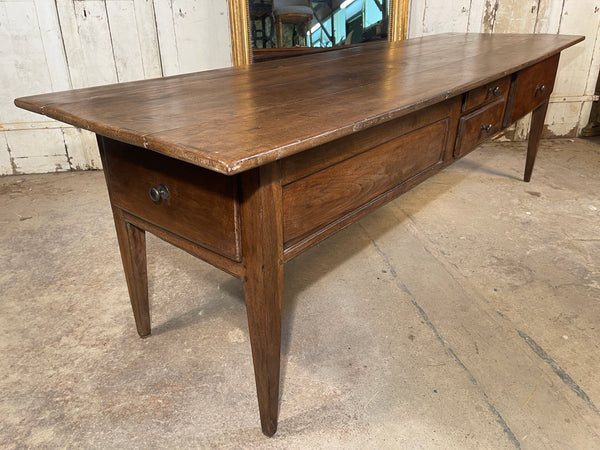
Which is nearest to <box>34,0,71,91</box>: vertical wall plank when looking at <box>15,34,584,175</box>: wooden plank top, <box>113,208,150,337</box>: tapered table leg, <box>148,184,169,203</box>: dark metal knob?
<box>15,34,584,175</box>: wooden plank top

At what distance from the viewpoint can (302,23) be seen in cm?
282

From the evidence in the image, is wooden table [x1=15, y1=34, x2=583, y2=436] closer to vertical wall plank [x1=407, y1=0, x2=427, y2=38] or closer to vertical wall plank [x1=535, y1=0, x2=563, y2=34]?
vertical wall plank [x1=407, y1=0, x2=427, y2=38]

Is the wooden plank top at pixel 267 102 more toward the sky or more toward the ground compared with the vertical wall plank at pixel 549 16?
more toward the ground

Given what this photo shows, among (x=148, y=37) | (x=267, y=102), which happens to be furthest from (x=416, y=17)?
(x=267, y=102)

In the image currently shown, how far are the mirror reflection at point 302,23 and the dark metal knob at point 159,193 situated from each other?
196 cm

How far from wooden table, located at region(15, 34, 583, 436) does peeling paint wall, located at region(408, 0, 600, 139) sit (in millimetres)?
1873

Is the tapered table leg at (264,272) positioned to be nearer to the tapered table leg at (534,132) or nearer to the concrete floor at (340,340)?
the concrete floor at (340,340)

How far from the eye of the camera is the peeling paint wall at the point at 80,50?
110 inches

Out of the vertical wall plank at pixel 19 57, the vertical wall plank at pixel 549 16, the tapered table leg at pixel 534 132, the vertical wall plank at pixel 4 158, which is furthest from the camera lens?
the vertical wall plank at pixel 549 16

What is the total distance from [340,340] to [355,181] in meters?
0.63

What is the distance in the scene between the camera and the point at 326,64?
70.4 inches

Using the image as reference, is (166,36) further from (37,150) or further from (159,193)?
(159,193)

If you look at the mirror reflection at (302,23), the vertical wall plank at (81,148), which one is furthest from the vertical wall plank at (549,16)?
the vertical wall plank at (81,148)

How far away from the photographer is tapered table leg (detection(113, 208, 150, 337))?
4.52 feet
